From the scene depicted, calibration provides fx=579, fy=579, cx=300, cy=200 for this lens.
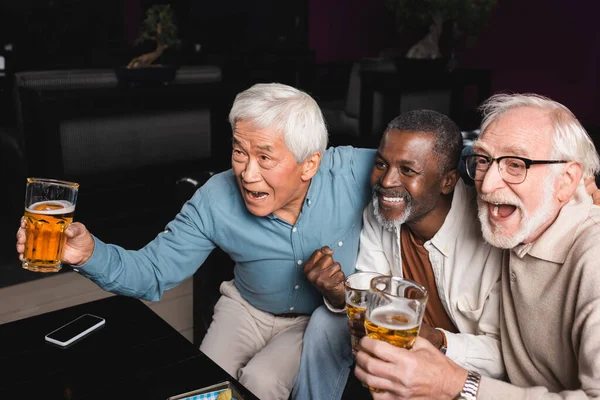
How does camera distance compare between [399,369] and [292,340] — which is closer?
[399,369]

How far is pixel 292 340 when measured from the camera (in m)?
1.97

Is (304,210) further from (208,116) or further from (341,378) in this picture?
(208,116)

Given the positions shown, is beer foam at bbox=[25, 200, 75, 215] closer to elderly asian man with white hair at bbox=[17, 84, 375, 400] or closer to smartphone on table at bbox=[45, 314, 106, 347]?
elderly asian man with white hair at bbox=[17, 84, 375, 400]

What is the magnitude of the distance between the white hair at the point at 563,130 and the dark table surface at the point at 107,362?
96 cm

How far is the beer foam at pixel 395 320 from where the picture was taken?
1.12 metres

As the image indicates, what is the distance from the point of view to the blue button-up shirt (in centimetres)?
186

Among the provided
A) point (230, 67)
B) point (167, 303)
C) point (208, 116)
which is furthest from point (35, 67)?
point (167, 303)

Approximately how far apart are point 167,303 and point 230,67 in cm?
510

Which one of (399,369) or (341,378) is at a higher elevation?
(399,369)

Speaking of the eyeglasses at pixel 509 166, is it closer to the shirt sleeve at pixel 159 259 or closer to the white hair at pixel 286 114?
the white hair at pixel 286 114

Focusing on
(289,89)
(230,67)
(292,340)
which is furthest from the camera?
(230,67)

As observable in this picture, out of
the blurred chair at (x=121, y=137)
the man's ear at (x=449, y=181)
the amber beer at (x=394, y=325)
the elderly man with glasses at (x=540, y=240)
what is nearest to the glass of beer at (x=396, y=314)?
the amber beer at (x=394, y=325)

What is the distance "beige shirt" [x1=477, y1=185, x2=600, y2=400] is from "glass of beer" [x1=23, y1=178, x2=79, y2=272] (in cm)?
108

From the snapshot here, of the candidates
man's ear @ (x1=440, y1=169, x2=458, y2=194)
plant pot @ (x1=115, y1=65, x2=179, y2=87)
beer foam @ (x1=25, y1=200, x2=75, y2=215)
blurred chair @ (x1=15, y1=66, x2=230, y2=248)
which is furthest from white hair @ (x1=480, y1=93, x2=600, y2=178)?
plant pot @ (x1=115, y1=65, x2=179, y2=87)
